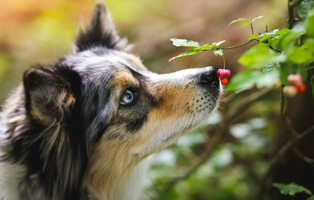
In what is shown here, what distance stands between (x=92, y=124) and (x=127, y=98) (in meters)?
0.34

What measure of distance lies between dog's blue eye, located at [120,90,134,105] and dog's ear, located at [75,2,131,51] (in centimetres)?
103

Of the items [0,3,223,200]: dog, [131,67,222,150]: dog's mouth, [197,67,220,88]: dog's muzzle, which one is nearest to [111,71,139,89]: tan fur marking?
[0,3,223,200]: dog

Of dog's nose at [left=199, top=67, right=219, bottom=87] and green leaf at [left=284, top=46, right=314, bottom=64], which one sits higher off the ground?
green leaf at [left=284, top=46, right=314, bottom=64]

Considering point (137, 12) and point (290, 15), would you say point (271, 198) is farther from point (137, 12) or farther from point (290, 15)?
point (137, 12)

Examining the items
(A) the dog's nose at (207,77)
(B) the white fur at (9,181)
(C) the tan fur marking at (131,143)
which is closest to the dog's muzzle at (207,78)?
(A) the dog's nose at (207,77)

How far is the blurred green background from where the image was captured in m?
3.36

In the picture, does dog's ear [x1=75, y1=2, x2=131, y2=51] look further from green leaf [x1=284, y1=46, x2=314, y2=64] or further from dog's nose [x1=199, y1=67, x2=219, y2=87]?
green leaf [x1=284, y1=46, x2=314, y2=64]

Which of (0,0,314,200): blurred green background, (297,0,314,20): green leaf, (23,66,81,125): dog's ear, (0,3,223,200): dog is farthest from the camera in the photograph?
(0,0,314,200): blurred green background

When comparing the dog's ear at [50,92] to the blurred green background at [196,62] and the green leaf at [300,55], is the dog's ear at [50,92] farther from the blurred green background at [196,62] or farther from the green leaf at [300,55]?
the green leaf at [300,55]

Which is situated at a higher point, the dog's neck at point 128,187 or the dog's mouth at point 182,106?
the dog's mouth at point 182,106

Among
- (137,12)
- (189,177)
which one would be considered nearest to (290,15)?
(189,177)

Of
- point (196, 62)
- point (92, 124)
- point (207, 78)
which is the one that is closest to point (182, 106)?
point (207, 78)

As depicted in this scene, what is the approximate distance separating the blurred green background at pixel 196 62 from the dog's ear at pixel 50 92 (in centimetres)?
60

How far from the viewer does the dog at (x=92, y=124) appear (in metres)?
2.08
